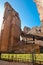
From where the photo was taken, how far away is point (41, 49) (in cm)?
2212

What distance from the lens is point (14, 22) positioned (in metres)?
31.8

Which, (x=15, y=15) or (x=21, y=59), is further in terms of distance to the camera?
(x=15, y=15)

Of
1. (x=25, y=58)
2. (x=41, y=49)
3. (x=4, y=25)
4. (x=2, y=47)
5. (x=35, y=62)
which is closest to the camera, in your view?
(x=35, y=62)

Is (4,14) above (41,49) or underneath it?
above

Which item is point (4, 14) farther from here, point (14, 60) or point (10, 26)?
point (14, 60)

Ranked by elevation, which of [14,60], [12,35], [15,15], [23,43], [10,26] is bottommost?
[14,60]

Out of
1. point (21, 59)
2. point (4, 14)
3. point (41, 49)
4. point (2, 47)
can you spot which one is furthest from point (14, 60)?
point (4, 14)

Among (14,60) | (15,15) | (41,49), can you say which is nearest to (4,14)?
(15,15)

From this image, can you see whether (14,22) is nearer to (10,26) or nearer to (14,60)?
(10,26)

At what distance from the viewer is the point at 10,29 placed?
3172 centimetres

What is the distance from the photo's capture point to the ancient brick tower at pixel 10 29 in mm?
29344

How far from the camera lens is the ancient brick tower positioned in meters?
29.3

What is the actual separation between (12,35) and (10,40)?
1220 mm

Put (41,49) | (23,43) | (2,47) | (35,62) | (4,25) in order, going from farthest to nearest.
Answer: (4,25) → (2,47) → (23,43) → (41,49) → (35,62)
